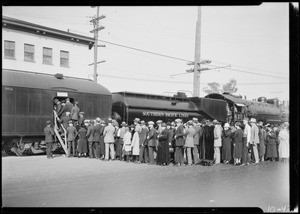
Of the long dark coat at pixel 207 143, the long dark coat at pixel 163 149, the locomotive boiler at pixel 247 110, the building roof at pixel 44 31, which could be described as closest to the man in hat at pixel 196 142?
the long dark coat at pixel 207 143

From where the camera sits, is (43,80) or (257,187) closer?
(257,187)

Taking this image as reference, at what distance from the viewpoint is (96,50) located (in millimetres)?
26156

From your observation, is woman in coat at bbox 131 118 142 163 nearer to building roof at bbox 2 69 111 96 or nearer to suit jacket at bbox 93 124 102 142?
suit jacket at bbox 93 124 102 142

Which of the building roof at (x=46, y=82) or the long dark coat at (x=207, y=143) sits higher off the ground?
the building roof at (x=46, y=82)

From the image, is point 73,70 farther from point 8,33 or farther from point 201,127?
point 201,127

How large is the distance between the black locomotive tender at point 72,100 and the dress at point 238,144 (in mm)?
5128

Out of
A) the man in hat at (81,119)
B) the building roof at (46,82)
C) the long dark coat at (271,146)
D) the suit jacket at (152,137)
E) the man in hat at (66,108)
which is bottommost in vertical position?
the long dark coat at (271,146)

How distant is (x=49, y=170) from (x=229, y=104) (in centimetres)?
1394

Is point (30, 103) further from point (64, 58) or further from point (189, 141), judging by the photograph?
point (64, 58)

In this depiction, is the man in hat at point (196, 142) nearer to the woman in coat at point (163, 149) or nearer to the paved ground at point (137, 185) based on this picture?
the paved ground at point (137, 185)

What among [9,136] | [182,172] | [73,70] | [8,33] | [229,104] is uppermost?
[8,33]

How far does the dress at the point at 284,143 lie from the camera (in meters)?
13.8

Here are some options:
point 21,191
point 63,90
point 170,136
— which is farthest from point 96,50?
point 21,191

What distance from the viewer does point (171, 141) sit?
1294 cm
